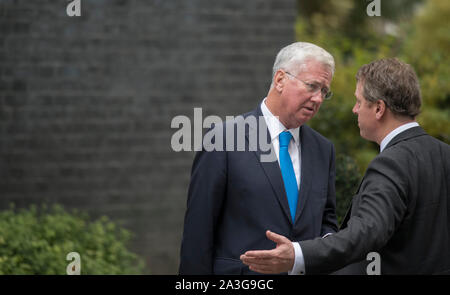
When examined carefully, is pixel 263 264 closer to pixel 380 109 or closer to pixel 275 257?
pixel 275 257

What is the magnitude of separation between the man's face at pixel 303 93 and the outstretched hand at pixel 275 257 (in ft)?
2.90

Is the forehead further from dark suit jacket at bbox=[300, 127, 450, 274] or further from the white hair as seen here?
dark suit jacket at bbox=[300, 127, 450, 274]

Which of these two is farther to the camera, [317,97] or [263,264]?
[317,97]

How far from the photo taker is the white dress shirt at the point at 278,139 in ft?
11.1

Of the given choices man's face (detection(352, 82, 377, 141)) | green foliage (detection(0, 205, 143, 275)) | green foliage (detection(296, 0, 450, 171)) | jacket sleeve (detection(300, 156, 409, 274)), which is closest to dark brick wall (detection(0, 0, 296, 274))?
green foliage (detection(0, 205, 143, 275))

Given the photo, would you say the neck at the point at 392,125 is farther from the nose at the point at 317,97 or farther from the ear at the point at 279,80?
the ear at the point at 279,80

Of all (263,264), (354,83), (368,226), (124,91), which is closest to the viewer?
(368,226)

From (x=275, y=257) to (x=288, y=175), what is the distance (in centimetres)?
78

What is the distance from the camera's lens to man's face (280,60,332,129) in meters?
3.27

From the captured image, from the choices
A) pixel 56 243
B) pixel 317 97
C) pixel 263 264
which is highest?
pixel 317 97

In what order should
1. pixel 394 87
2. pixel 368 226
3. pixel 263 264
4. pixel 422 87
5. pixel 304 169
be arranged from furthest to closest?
pixel 422 87, pixel 304 169, pixel 394 87, pixel 263 264, pixel 368 226

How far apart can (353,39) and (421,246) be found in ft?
57.0

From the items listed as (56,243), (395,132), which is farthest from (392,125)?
(56,243)

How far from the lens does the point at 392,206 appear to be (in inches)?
101
